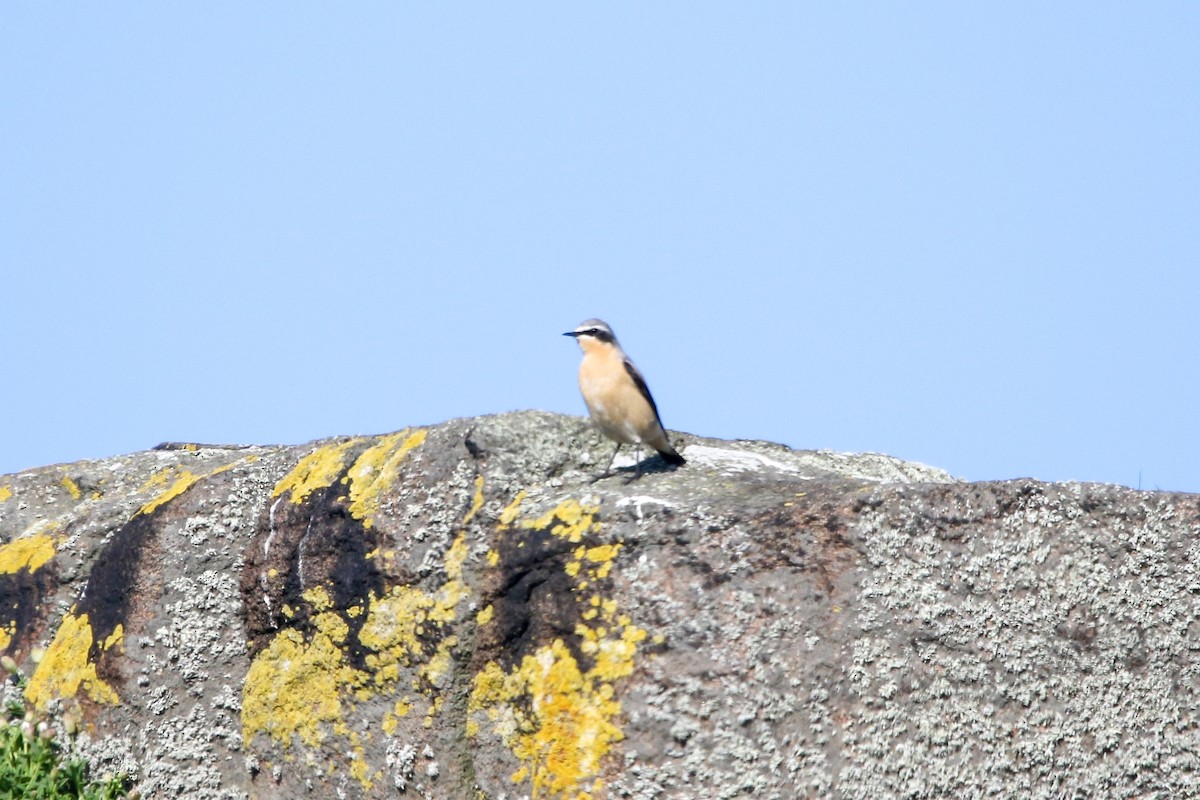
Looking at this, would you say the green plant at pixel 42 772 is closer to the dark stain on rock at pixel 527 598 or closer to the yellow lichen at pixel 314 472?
the yellow lichen at pixel 314 472

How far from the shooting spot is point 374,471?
328 inches

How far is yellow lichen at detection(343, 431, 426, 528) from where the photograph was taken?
8109 mm

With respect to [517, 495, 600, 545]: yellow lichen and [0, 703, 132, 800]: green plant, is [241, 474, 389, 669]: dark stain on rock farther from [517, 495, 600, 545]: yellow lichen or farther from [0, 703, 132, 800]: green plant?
[0, 703, 132, 800]: green plant

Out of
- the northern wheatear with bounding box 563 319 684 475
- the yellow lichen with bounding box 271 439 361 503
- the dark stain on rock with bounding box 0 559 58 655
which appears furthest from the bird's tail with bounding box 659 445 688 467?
the dark stain on rock with bounding box 0 559 58 655

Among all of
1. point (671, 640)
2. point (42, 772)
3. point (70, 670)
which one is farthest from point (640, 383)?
point (42, 772)

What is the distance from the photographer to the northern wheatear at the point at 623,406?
332 inches

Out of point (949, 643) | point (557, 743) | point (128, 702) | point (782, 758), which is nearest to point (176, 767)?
point (128, 702)

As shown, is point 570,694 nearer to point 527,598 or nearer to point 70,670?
point 527,598

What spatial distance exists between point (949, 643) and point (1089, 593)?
0.86 meters

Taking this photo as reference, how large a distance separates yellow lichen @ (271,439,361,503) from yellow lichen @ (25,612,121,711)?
143 centimetres

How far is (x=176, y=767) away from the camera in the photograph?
8531 mm

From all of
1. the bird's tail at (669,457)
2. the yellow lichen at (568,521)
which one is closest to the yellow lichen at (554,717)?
the yellow lichen at (568,521)

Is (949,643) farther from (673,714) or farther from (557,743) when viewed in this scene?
(557,743)

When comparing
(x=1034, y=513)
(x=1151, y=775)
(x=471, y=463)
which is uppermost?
(x=471, y=463)
